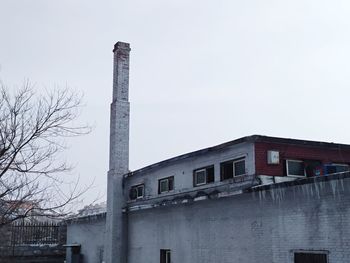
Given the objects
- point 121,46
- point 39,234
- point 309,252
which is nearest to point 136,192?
point 121,46

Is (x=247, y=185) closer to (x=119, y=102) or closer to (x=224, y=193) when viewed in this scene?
(x=224, y=193)

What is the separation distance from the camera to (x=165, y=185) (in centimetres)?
2147

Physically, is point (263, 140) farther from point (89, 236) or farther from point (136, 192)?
point (89, 236)

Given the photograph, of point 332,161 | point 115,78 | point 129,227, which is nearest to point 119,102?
point 115,78

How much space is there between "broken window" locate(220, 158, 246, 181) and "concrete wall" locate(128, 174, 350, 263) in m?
0.97

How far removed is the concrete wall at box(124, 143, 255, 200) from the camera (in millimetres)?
16359

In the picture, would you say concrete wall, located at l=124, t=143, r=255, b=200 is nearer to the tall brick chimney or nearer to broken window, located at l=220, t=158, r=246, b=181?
broken window, located at l=220, t=158, r=246, b=181

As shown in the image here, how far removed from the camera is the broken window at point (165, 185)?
20969 mm

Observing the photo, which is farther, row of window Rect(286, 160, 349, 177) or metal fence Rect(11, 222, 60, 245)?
metal fence Rect(11, 222, 60, 245)

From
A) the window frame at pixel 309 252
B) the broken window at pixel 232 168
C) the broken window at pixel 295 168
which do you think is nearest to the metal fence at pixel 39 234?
the broken window at pixel 232 168

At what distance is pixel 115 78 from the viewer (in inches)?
1003

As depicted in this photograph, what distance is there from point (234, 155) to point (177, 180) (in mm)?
4118

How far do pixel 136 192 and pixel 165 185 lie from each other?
8.86 ft

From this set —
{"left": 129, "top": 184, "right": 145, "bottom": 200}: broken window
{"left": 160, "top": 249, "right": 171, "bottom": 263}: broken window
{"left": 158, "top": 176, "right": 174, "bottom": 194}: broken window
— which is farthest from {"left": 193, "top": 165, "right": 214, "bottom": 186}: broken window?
{"left": 129, "top": 184, "right": 145, "bottom": 200}: broken window
